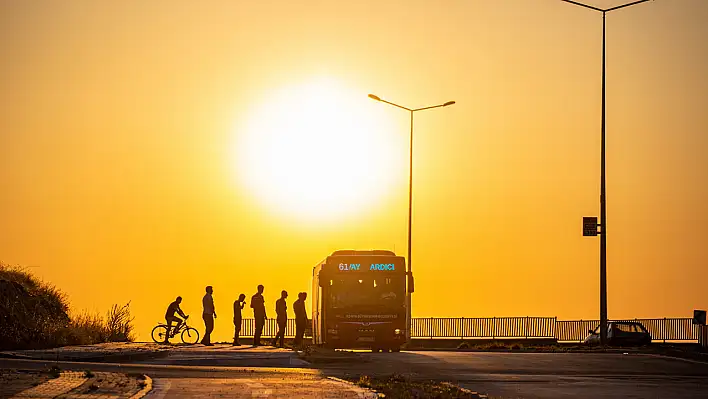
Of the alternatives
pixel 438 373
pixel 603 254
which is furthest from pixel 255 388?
pixel 603 254

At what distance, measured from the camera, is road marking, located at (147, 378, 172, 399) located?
17406 millimetres

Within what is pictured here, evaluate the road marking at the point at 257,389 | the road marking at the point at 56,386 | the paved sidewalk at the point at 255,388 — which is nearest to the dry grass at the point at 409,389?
the paved sidewalk at the point at 255,388

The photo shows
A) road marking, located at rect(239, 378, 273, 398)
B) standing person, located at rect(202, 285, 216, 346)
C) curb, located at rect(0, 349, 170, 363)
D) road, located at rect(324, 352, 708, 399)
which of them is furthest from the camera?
standing person, located at rect(202, 285, 216, 346)

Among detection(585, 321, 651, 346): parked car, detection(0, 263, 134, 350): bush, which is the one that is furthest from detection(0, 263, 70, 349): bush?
detection(585, 321, 651, 346): parked car

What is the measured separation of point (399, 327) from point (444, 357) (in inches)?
197

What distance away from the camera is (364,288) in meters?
39.6

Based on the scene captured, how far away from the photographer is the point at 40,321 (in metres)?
36.7

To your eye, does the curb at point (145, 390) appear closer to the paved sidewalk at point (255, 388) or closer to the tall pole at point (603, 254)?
the paved sidewalk at point (255, 388)

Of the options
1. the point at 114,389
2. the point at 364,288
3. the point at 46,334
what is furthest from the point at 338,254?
the point at 114,389

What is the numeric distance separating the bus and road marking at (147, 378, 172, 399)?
709 inches

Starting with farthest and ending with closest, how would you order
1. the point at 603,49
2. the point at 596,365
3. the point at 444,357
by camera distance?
the point at 603,49, the point at 444,357, the point at 596,365

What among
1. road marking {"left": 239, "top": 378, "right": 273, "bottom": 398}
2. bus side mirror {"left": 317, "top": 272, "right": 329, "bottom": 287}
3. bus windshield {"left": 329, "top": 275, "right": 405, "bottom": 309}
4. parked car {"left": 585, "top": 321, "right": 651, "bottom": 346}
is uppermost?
bus side mirror {"left": 317, "top": 272, "right": 329, "bottom": 287}

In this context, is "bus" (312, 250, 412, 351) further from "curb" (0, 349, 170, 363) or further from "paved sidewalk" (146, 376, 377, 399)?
"paved sidewalk" (146, 376, 377, 399)

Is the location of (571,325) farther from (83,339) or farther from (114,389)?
(114,389)
